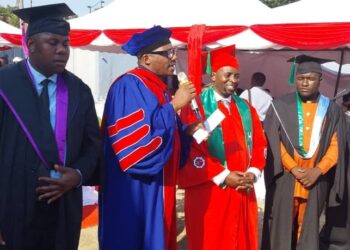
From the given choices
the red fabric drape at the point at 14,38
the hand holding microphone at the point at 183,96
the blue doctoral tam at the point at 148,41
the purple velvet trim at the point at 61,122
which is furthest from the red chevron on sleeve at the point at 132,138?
the red fabric drape at the point at 14,38

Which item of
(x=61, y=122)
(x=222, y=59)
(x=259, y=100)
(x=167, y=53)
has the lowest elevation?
(x=259, y=100)

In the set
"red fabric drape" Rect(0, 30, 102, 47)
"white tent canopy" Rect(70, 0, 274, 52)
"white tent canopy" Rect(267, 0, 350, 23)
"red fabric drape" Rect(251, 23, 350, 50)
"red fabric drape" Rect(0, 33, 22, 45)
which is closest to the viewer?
"red fabric drape" Rect(251, 23, 350, 50)

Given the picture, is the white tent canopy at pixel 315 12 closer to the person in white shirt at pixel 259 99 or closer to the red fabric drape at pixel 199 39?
the red fabric drape at pixel 199 39

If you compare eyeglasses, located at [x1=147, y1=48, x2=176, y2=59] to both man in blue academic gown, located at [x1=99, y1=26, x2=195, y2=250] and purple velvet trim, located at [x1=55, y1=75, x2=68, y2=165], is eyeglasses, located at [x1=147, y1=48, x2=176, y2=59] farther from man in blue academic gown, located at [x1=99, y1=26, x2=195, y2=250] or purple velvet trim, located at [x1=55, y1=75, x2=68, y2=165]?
purple velvet trim, located at [x1=55, y1=75, x2=68, y2=165]

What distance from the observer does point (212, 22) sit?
25.9ft

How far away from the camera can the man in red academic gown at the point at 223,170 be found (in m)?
3.67

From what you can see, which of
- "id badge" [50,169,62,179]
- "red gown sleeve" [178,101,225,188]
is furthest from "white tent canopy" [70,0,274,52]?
"id badge" [50,169,62,179]

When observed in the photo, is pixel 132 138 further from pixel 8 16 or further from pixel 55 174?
pixel 8 16

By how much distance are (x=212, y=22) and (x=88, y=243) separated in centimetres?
→ 443

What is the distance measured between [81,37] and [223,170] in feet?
15.4

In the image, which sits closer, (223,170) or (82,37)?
(223,170)

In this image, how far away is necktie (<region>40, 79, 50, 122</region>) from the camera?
8.05ft

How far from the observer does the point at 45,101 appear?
8.17 ft

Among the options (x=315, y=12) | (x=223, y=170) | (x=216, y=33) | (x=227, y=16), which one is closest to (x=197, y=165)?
(x=223, y=170)
